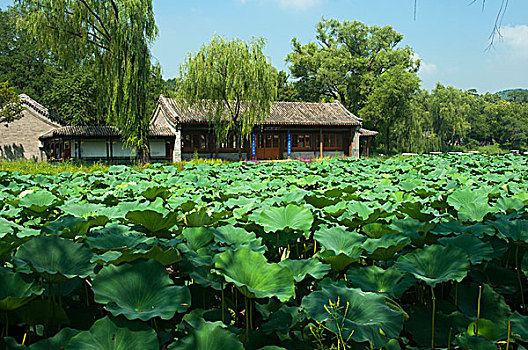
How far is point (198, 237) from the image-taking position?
157cm

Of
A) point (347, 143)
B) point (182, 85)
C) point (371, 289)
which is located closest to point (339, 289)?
point (371, 289)

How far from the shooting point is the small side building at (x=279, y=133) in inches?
922

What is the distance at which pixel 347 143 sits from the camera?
27.9 metres

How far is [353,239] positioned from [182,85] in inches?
787

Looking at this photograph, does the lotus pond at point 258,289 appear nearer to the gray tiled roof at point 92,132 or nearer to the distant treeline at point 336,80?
the gray tiled roof at point 92,132

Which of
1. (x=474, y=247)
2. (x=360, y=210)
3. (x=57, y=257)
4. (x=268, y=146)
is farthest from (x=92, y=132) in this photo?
(x=474, y=247)

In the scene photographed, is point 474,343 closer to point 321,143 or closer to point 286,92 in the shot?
point 321,143

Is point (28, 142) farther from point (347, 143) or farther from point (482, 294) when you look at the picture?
point (482, 294)

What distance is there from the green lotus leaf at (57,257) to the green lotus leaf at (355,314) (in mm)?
705

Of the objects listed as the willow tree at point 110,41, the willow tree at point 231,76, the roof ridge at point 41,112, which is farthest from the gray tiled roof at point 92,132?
the roof ridge at point 41,112

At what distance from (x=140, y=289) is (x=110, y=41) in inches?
658

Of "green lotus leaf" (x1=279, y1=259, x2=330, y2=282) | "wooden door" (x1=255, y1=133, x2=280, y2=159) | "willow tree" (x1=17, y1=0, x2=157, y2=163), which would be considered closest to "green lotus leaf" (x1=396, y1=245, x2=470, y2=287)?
"green lotus leaf" (x1=279, y1=259, x2=330, y2=282)

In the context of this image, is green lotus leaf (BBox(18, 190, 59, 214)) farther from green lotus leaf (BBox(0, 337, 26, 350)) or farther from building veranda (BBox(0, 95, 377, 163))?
building veranda (BBox(0, 95, 377, 163))

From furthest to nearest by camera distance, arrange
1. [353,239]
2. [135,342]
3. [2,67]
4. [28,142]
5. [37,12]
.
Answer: [2,67] → [28,142] → [37,12] → [353,239] → [135,342]
